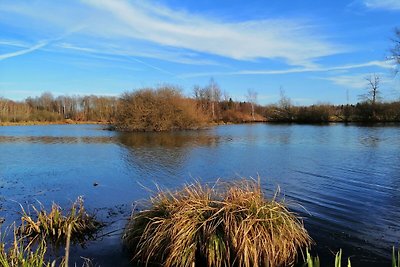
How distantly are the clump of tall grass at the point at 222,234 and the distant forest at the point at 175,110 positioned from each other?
4520cm

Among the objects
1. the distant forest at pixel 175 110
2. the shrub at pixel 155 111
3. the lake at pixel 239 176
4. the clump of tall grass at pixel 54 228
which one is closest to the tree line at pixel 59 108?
the distant forest at pixel 175 110

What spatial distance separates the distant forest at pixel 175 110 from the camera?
2110 inches

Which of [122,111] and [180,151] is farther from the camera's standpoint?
[122,111]

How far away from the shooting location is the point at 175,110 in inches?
2133

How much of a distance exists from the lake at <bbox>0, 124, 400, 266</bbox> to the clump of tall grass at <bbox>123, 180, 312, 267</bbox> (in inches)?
31.5

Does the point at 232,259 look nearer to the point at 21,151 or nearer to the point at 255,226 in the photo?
the point at 255,226

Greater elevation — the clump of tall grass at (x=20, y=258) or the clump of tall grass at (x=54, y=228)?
the clump of tall grass at (x=20, y=258)

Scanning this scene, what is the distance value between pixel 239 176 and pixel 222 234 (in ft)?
29.5

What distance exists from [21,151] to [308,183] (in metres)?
22.9

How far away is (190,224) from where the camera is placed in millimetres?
7250

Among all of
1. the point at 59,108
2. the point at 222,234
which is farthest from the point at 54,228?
the point at 59,108

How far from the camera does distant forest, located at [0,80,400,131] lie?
53.6 m

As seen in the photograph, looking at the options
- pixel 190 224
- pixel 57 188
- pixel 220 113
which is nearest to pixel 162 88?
pixel 220 113

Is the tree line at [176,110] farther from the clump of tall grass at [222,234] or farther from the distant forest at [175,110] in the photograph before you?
the clump of tall grass at [222,234]
